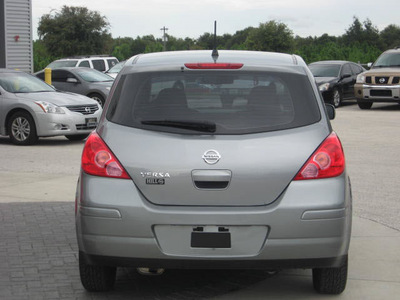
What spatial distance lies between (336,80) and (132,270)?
76.3 feet

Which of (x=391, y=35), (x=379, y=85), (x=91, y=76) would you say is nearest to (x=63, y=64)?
(x=91, y=76)

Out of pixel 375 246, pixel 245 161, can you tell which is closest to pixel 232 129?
pixel 245 161

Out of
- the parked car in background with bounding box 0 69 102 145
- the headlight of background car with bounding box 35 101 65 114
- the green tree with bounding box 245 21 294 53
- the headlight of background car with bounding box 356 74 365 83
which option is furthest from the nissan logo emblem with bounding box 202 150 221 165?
the green tree with bounding box 245 21 294 53

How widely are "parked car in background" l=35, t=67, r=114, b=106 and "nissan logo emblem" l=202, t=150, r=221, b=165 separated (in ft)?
61.3

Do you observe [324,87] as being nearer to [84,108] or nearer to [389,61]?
[389,61]

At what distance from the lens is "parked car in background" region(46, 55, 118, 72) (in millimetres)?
34250

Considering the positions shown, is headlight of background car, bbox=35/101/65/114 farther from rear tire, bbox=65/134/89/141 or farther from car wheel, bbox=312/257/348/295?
car wheel, bbox=312/257/348/295

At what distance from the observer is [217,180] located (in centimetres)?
495

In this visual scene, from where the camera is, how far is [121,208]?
499 centimetres

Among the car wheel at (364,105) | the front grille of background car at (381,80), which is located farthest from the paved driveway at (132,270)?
the car wheel at (364,105)

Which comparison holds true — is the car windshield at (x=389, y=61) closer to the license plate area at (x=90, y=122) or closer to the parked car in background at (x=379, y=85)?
the parked car in background at (x=379, y=85)

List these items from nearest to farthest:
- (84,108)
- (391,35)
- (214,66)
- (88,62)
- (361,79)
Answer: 1. (214,66)
2. (84,108)
3. (361,79)
4. (88,62)
5. (391,35)

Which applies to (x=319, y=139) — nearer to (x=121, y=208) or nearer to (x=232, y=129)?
(x=232, y=129)

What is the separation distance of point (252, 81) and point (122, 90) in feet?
2.73
